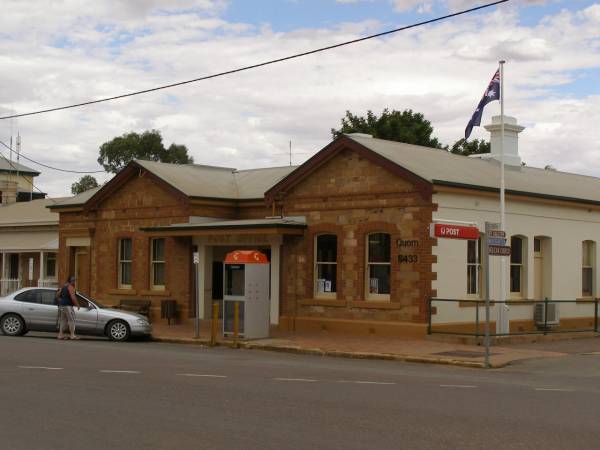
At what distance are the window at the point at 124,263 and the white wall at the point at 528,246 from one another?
12.8 meters

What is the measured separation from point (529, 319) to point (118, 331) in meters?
12.0

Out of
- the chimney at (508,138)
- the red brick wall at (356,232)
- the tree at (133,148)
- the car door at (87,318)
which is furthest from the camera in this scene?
the tree at (133,148)

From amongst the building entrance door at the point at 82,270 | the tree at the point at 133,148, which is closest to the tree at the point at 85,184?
the tree at the point at 133,148

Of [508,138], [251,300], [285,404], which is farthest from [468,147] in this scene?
[285,404]

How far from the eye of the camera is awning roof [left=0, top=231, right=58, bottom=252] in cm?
3966

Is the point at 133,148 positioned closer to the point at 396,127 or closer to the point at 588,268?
the point at 396,127

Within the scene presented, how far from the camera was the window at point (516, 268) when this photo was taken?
26516 millimetres

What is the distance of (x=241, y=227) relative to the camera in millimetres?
26406

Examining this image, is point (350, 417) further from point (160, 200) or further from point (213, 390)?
point (160, 200)

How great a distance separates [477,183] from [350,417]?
15084 mm

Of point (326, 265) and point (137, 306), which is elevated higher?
point (326, 265)

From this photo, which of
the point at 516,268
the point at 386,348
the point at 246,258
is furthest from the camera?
the point at 516,268

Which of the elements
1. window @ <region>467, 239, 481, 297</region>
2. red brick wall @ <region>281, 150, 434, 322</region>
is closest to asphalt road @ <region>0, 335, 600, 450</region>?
red brick wall @ <region>281, 150, 434, 322</region>

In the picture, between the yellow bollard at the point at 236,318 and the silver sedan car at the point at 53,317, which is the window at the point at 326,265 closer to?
the yellow bollard at the point at 236,318
